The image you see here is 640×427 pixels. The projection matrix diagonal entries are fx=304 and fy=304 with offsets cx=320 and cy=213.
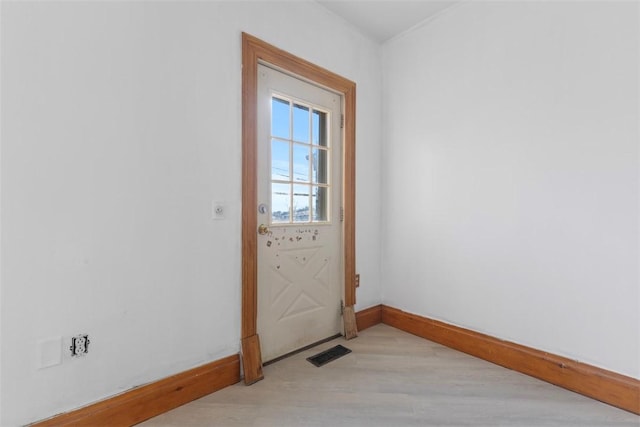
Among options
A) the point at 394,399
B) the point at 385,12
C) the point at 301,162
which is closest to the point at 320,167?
the point at 301,162

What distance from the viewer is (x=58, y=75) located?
1348mm

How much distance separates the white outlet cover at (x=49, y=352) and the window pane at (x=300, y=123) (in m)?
1.80

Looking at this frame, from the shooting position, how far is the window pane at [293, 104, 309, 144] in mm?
2336

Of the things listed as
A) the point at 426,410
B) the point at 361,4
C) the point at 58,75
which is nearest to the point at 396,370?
the point at 426,410

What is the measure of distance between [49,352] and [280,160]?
5.31 feet

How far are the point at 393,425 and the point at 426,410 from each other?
0.76ft

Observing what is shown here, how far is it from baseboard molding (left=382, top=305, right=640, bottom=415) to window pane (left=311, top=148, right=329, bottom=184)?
1428 millimetres

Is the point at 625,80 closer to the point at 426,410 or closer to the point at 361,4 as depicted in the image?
the point at 361,4

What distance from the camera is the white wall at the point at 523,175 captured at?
1.70 meters

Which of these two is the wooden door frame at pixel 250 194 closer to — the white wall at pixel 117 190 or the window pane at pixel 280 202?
the white wall at pixel 117 190

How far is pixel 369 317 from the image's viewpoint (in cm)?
282

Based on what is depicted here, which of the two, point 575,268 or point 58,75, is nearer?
point 58,75

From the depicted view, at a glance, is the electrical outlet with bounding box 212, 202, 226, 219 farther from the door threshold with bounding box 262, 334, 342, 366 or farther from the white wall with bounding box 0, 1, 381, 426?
the door threshold with bounding box 262, 334, 342, 366

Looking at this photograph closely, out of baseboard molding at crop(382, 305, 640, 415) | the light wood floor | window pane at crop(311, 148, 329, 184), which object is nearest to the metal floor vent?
the light wood floor
